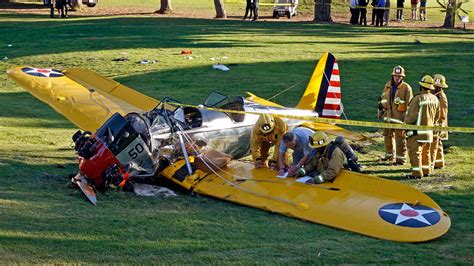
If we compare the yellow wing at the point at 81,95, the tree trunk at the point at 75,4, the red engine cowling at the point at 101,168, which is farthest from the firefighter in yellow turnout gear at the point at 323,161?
the tree trunk at the point at 75,4

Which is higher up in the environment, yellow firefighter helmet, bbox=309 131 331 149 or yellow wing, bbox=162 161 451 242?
yellow firefighter helmet, bbox=309 131 331 149

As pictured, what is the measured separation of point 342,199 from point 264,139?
8.37 ft

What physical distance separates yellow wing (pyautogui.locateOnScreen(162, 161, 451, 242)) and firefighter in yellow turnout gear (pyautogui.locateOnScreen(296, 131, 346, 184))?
124 mm

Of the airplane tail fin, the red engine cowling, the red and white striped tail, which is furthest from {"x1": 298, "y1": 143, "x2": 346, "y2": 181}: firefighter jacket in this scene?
the red and white striped tail

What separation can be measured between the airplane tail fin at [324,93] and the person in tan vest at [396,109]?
58.0 inches

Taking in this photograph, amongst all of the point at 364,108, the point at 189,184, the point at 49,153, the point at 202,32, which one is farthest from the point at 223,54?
the point at 189,184

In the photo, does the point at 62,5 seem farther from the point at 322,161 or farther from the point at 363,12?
the point at 322,161

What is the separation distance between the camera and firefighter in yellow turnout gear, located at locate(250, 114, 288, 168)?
46.8 ft

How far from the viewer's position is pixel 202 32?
35.7 m

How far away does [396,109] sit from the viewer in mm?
16172

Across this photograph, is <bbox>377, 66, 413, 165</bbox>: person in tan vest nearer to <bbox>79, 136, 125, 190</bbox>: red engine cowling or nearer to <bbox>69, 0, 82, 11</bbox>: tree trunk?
<bbox>79, 136, 125, 190</bbox>: red engine cowling

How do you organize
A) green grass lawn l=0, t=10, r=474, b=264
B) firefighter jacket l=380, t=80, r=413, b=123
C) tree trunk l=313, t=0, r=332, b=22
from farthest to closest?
1. tree trunk l=313, t=0, r=332, b=22
2. firefighter jacket l=380, t=80, r=413, b=123
3. green grass lawn l=0, t=10, r=474, b=264

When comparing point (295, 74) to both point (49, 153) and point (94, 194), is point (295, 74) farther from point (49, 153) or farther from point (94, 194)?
point (94, 194)

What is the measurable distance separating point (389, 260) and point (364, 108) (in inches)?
466
